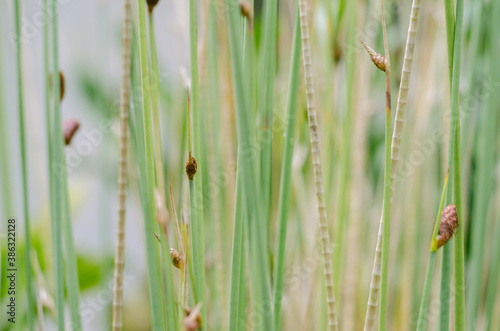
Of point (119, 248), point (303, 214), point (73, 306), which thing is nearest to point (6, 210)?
point (73, 306)

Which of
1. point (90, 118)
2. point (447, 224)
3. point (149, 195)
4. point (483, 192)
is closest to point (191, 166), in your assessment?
point (149, 195)

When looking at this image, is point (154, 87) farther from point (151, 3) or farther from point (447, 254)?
point (447, 254)

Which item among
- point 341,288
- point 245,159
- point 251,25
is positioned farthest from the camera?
point 341,288

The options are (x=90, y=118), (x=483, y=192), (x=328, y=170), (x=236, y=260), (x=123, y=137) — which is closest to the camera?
(x=123, y=137)

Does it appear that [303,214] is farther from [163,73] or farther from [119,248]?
[119,248]

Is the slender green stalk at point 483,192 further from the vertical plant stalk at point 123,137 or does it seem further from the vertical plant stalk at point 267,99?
the vertical plant stalk at point 123,137

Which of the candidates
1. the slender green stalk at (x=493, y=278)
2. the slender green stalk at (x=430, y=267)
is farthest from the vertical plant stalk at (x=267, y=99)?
A: the slender green stalk at (x=493, y=278)

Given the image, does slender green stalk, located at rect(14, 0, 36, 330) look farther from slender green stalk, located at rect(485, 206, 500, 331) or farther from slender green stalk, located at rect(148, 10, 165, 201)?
slender green stalk, located at rect(485, 206, 500, 331)
